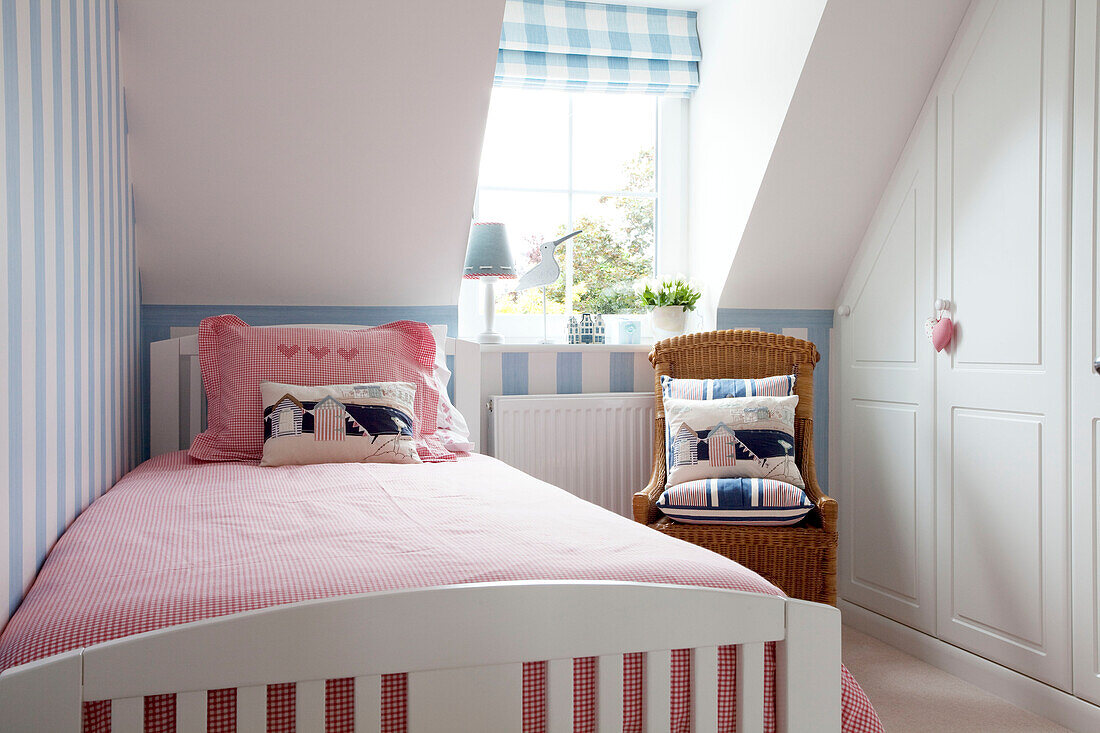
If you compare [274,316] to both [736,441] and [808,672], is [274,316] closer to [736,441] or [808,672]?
[736,441]

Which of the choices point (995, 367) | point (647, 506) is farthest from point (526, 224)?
point (995, 367)

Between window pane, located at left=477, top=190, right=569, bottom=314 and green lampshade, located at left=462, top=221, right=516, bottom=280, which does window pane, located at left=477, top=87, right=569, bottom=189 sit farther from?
green lampshade, located at left=462, top=221, right=516, bottom=280

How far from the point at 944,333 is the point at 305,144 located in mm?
1888

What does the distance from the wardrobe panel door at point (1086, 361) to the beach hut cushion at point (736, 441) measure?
0.69m

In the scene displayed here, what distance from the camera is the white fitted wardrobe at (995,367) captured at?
1991 millimetres

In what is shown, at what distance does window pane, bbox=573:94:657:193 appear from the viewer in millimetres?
3146

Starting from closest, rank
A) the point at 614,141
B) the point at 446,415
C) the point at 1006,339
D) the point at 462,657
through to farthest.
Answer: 1. the point at 462,657
2. the point at 1006,339
3. the point at 446,415
4. the point at 614,141

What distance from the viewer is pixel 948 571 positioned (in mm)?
2410

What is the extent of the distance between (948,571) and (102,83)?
254 cm

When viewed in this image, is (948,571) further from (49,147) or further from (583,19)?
(49,147)

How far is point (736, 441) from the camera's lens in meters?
2.37

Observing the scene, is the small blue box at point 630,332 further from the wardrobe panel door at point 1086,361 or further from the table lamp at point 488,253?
the wardrobe panel door at point 1086,361

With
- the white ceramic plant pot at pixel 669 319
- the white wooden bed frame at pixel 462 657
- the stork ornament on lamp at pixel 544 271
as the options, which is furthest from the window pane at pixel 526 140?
the white wooden bed frame at pixel 462 657

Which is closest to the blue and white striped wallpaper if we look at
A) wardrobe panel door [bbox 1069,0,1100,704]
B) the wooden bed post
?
the wooden bed post
